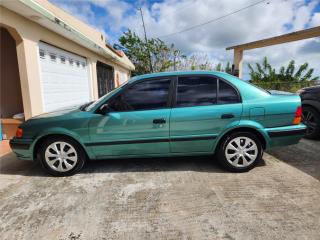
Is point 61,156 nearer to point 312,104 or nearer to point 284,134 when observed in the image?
point 284,134

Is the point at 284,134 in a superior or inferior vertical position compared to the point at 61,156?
superior

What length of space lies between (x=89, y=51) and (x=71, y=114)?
6077 mm

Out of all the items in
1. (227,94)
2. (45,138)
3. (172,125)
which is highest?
(227,94)

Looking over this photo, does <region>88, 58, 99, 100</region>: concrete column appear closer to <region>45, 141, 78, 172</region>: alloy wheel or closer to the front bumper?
the front bumper

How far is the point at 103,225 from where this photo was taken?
224 centimetres

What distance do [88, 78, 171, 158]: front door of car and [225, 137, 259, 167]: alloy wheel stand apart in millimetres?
989

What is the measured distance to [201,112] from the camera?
10.5 feet

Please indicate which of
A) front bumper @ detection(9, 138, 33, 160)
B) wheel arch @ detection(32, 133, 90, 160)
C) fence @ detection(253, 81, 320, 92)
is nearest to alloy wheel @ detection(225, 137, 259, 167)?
wheel arch @ detection(32, 133, 90, 160)

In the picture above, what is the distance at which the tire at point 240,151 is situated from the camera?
329 centimetres

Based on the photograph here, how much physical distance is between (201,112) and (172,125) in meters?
0.48

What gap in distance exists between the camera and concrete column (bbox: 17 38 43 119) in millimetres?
4863

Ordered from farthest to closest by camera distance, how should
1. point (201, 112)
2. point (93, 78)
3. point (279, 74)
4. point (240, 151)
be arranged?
1. point (279, 74)
2. point (93, 78)
3. point (240, 151)
4. point (201, 112)

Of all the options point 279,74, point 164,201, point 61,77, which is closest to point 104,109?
point 164,201

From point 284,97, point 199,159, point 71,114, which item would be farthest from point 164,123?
point 284,97
